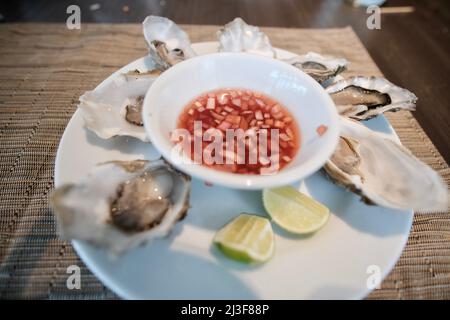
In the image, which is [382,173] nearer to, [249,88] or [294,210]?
[294,210]

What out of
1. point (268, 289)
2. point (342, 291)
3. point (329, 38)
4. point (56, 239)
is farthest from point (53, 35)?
point (342, 291)

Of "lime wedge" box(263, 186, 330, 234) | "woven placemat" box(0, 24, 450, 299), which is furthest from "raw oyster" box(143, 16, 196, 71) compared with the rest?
"lime wedge" box(263, 186, 330, 234)

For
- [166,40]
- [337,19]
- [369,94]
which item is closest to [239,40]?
[166,40]

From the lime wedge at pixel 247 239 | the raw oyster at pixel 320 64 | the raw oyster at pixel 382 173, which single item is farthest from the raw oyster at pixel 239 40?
the lime wedge at pixel 247 239

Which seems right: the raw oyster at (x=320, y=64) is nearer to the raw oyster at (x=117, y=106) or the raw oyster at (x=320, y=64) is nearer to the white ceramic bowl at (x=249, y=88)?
the white ceramic bowl at (x=249, y=88)

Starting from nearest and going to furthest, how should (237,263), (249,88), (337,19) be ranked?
(237,263) < (249,88) < (337,19)

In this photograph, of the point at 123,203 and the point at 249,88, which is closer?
the point at 123,203

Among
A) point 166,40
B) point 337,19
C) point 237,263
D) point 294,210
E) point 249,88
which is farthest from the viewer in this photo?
point 337,19

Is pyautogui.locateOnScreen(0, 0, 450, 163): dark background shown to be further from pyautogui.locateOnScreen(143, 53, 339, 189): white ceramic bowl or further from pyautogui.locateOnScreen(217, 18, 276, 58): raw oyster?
pyautogui.locateOnScreen(143, 53, 339, 189): white ceramic bowl
